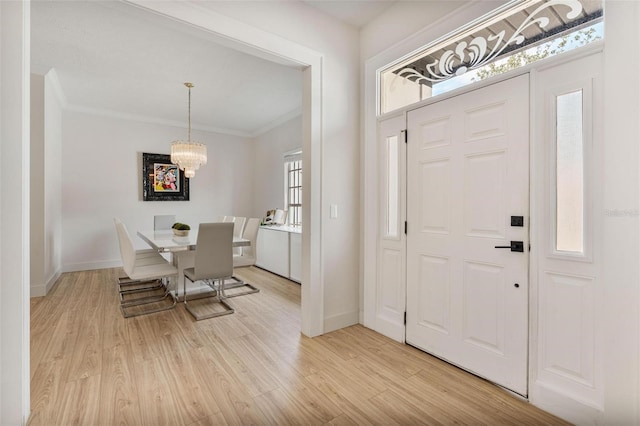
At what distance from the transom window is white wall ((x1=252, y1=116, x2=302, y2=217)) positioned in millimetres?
3049

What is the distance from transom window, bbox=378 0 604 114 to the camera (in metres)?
1.61

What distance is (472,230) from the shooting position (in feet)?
6.69

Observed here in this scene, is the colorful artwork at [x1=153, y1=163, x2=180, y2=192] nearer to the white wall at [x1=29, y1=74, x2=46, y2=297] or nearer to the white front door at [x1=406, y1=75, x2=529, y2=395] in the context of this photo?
the white wall at [x1=29, y1=74, x2=46, y2=297]

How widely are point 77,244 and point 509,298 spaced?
20.7ft

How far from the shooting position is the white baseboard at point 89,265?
5.02m

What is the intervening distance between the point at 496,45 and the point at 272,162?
4.75m

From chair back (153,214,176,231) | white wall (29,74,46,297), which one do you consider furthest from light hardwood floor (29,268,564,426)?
chair back (153,214,176,231)

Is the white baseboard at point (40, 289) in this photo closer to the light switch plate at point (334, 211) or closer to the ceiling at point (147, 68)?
the ceiling at point (147, 68)

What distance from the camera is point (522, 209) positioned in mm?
1779

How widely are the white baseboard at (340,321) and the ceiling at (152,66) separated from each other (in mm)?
2529

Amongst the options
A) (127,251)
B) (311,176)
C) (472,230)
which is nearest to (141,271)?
(127,251)

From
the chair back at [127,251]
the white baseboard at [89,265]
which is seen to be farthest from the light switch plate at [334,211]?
the white baseboard at [89,265]

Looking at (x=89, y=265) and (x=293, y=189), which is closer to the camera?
(x=89, y=265)

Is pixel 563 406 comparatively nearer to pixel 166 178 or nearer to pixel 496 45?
pixel 496 45
